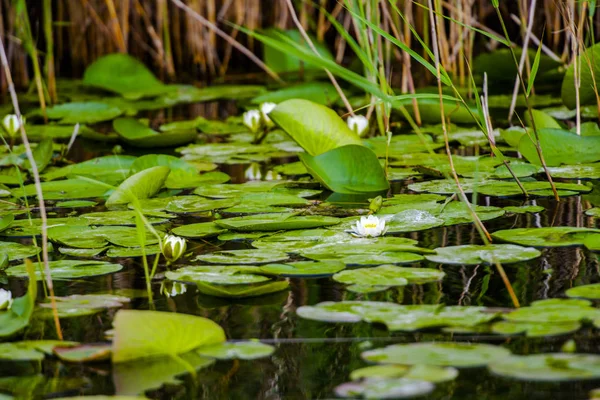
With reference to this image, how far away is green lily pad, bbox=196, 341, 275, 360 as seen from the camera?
3.34 ft

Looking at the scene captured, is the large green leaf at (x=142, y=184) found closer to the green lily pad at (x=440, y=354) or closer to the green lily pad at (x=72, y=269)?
the green lily pad at (x=72, y=269)

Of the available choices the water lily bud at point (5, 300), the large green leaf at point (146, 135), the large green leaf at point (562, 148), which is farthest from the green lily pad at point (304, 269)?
the large green leaf at point (146, 135)

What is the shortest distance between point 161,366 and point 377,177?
3.24ft

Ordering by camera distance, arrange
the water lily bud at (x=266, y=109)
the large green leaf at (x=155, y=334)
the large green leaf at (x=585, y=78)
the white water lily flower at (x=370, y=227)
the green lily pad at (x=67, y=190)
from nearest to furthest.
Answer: the large green leaf at (x=155, y=334) → the white water lily flower at (x=370, y=227) → the green lily pad at (x=67, y=190) → the large green leaf at (x=585, y=78) → the water lily bud at (x=266, y=109)

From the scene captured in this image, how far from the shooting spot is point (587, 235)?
143 centimetres

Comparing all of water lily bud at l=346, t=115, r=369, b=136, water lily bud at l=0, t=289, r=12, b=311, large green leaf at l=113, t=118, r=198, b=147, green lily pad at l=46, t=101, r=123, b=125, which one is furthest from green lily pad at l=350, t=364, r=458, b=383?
green lily pad at l=46, t=101, r=123, b=125

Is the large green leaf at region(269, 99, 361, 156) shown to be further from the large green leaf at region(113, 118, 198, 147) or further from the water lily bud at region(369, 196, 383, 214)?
the large green leaf at region(113, 118, 198, 147)

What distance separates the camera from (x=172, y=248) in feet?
4.62

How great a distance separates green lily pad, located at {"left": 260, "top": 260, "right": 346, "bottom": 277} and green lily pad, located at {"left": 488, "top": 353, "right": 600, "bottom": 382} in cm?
41

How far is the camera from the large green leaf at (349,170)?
1896 millimetres

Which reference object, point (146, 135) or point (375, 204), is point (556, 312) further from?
point (146, 135)

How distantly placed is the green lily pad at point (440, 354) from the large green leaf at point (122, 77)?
10.0 feet

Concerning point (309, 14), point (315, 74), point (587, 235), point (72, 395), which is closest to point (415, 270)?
point (587, 235)

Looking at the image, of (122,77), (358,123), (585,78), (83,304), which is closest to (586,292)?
(83,304)
